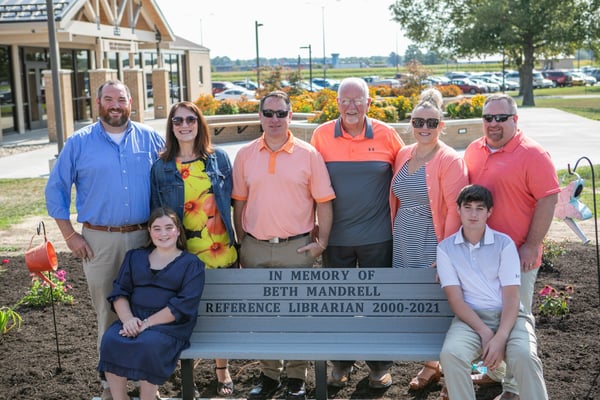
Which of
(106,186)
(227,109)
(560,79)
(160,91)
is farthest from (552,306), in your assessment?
(560,79)

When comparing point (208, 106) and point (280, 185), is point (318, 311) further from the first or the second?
point (208, 106)

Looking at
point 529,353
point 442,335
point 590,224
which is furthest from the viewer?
point 590,224

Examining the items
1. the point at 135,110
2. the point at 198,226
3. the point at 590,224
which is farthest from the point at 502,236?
the point at 135,110

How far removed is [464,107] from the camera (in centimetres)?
1853

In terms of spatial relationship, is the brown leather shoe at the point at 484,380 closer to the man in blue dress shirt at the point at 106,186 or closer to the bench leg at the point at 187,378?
the bench leg at the point at 187,378

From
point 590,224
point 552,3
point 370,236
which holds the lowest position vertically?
point 590,224

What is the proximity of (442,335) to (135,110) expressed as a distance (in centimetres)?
2249

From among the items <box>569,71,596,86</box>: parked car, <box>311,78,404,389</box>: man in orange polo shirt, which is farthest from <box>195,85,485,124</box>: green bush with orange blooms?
<box>569,71,596,86</box>: parked car

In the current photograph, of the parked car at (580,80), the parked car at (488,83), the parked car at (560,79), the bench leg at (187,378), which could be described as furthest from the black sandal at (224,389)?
the parked car at (580,80)

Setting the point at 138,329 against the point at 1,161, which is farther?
the point at 1,161

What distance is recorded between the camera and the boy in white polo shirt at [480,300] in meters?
3.89

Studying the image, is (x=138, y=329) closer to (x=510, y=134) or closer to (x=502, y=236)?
(x=502, y=236)

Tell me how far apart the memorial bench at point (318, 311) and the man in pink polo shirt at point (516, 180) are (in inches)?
21.9

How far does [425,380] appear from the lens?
485 centimetres
